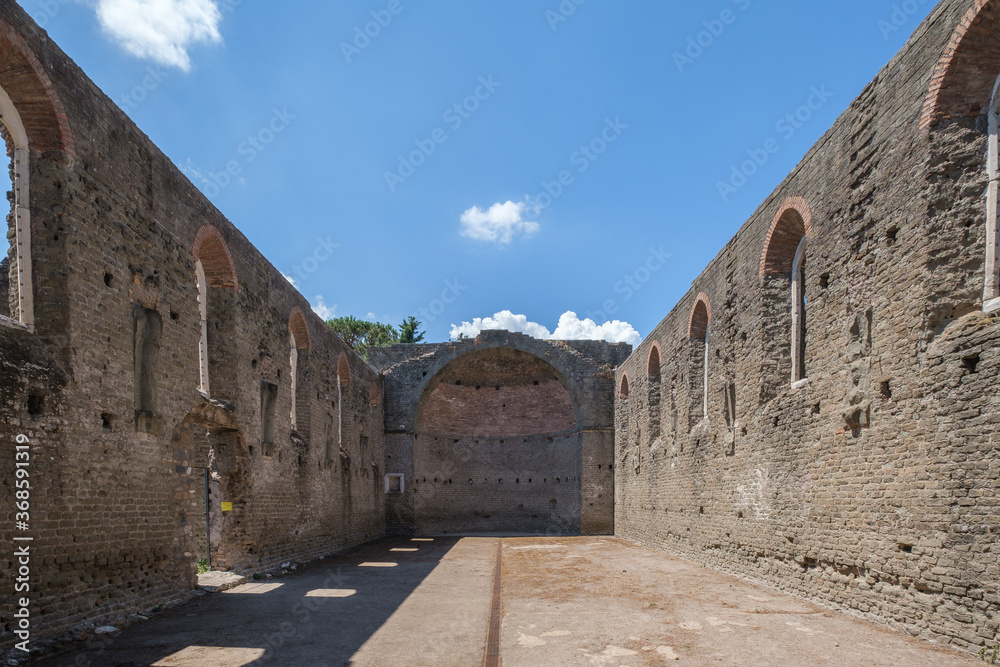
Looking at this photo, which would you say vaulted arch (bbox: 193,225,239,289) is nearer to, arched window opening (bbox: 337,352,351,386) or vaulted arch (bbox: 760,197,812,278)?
arched window opening (bbox: 337,352,351,386)

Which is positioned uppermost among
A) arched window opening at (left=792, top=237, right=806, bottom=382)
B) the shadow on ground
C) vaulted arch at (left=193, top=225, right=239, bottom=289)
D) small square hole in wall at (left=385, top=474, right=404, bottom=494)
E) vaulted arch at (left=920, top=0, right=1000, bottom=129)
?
vaulted arch at (left=920, top=0, right=1000, bottom=129)

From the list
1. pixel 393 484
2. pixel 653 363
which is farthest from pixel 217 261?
pixel 393 484

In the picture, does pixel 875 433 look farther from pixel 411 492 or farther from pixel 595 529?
pixel 411 492

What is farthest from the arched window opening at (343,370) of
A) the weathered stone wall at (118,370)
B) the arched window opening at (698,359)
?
the arched window opening at (698,359)

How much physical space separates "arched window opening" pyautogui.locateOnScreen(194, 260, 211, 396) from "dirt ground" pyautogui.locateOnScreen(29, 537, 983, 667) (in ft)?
11.5

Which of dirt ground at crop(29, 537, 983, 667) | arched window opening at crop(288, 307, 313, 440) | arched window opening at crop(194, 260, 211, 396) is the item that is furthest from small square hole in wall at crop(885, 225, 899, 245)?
arched window opening at crop(288, 307, 313, 440)

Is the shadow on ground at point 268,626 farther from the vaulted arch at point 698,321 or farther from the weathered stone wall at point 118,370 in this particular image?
the vaulted arch at point 698,321

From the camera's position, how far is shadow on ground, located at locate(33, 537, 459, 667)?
227 inches

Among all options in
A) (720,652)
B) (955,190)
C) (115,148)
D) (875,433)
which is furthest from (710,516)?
(115,148)

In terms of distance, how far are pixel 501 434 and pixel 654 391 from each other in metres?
10.6

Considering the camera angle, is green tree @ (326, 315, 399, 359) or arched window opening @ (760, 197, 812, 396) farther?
green tree @ (326, 315, 399, 359)

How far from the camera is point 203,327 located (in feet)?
35.9

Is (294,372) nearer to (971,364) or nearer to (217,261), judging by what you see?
(217,261)

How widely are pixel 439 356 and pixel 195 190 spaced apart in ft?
51.2
